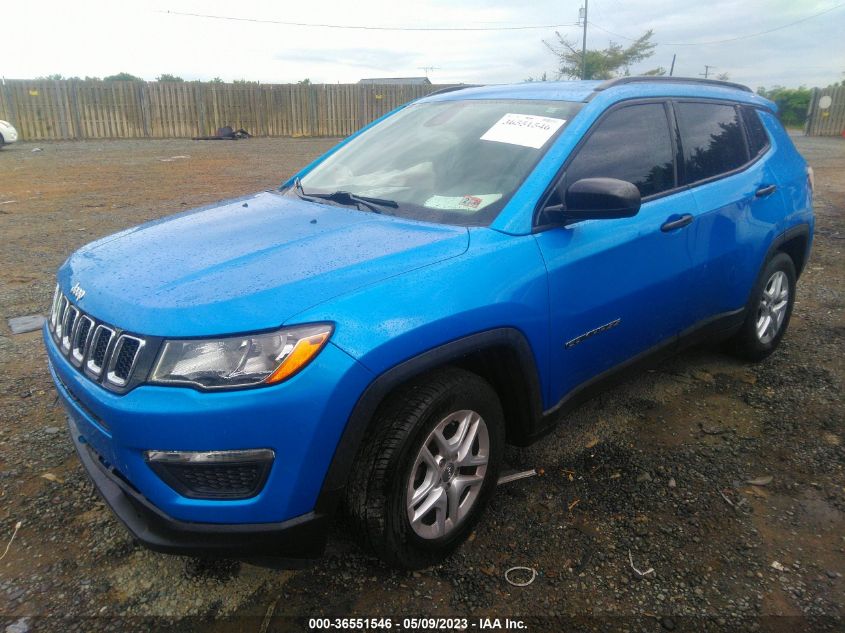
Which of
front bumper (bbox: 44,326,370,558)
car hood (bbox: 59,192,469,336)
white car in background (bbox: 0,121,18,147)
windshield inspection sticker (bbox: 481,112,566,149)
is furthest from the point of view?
white car in background (bbox: 0,121,18,147)

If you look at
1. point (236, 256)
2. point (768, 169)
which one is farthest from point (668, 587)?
point (768, 169)

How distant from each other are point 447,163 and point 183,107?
25.2 m

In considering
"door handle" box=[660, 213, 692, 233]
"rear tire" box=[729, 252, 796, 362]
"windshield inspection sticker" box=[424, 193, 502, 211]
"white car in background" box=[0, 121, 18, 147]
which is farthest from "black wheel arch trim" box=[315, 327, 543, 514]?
"white car in background" box=[0, 121, 18, 147]

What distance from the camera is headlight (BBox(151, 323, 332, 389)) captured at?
5.78ft

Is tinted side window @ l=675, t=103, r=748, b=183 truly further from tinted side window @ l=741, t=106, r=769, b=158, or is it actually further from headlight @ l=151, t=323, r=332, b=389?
headlight @ l=151, t=323, r=332, b=389

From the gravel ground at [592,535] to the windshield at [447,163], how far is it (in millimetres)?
1351

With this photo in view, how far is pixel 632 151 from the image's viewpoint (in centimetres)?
298

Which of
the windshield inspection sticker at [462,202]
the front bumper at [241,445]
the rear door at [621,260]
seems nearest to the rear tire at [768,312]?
the rear door at [621,260]

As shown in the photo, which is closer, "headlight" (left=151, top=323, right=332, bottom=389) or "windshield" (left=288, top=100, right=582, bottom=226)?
"headlight" (left=151, top=323, right=332, bottom=389)

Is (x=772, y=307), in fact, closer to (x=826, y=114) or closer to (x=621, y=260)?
(x=621, y=260)

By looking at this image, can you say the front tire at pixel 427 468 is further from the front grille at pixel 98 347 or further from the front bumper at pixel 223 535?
the front grille at pixel 98 347

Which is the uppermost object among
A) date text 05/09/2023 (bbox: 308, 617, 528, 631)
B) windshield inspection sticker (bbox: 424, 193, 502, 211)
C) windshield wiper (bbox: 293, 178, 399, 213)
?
windshield inspection sticker (bbox: 424, 193, 502, 211)

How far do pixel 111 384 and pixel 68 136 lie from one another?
84.8 ft

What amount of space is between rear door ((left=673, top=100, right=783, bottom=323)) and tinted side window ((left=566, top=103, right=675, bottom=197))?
187 mm
